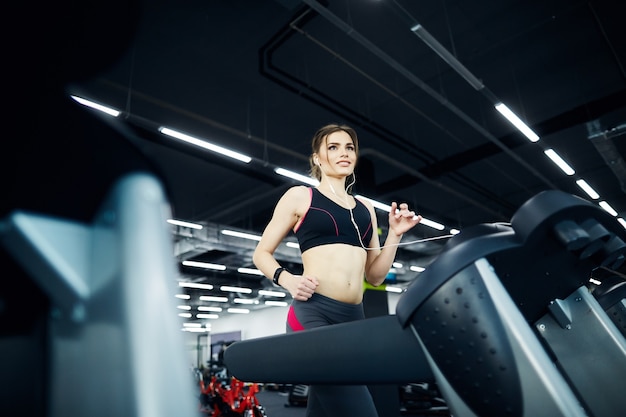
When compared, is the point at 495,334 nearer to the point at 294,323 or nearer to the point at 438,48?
the point at 294,323

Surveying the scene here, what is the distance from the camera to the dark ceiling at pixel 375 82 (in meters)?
4.32

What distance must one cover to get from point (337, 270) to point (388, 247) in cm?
20

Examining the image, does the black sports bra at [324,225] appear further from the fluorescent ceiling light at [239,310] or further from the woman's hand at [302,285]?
the fluorescent ceiling light at [239,310]

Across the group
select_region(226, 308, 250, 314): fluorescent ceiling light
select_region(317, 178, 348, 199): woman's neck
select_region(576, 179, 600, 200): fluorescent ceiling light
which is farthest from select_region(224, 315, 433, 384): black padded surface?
select_region(226, 308, 250, 314): fluorescent ceiling light

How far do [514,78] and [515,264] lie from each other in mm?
5870

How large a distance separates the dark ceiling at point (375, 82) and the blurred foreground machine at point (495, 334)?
3276mm

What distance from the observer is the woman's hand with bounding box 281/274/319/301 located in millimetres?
1042

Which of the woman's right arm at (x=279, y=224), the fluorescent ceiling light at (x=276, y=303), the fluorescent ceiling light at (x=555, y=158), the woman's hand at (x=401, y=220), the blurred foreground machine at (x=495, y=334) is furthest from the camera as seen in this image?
the fluorescent ceiling light at (x=276, y=303)

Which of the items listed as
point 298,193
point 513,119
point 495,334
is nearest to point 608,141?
point 513,119

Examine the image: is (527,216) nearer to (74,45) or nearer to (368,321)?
(368,321)

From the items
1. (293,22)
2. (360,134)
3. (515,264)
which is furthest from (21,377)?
(360,134)

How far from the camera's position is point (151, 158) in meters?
0.27

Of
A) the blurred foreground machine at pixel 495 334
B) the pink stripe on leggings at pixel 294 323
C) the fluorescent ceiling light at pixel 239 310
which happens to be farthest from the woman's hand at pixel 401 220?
the fluorescent ceiling light at pixel 239 310

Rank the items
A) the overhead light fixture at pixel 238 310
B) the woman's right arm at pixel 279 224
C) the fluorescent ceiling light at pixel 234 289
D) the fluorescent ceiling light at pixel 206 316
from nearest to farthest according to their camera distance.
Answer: the woman's right arm at pixel 279 224 → the fluorescent ceiling light at pixel 234 289 → the overhead light fixture at pixel 238 310 → the fluorescent ceiling light at pixel 206 316
